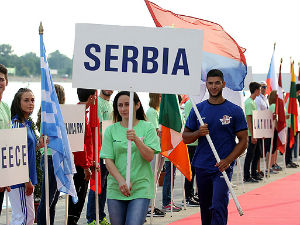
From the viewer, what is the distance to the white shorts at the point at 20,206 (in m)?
7.50

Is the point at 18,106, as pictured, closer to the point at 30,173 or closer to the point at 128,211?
the point at 30,173

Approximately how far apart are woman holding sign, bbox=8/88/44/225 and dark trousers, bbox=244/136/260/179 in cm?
897

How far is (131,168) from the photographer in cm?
668

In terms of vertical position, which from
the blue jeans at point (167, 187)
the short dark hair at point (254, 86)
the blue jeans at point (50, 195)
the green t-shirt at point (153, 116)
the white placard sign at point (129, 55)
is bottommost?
the blue jeans at point (167, 187)

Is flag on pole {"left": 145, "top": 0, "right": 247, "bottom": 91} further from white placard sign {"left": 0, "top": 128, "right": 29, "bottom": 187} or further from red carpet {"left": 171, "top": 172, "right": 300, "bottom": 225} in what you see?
white placard sign {"left": 0, "top": 128, "right": 29, "bottom": 187}

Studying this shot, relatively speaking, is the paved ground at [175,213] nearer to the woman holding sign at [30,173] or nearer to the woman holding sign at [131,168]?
the woman holding sign at [30,173]

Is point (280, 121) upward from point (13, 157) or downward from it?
downward

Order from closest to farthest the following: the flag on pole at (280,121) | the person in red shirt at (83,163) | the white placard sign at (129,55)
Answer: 1. the white placard sign at (129,55)
2. the person in red shirt at (83,163)
3. the flag on pole at (280,121)

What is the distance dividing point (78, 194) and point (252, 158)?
7647 mm

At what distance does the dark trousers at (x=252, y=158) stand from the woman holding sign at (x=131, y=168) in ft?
31.0

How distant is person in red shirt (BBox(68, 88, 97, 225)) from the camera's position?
30.1 feet

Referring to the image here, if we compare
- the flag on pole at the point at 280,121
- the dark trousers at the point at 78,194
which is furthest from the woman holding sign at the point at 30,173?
the flag on pole at the point at 280,121

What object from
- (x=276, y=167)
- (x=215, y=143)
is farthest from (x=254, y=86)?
(x=215, y=143)

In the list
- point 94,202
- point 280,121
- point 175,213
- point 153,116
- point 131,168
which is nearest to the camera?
point 131,168
